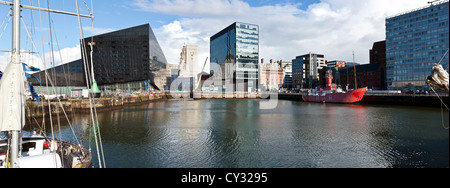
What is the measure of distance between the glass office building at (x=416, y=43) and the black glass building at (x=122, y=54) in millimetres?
114347

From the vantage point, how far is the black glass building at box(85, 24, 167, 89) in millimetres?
96875

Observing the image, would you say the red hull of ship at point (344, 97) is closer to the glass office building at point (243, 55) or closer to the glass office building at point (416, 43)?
the glass office building at point (243, 55)

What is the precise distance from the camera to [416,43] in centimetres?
11119

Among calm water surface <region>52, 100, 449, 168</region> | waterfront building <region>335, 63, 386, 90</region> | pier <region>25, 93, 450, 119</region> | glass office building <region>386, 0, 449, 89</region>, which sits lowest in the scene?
calm water surface <region>52, 100, 449, 168</region>

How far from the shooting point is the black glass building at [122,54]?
3814 inches

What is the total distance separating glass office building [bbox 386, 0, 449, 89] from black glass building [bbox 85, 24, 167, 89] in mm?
114347

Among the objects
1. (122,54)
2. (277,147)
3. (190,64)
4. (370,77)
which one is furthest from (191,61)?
(277,147)

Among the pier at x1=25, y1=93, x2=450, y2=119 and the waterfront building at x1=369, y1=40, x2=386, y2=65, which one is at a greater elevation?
the waterfront building at x1=369, y1=40, x2=386, y2=65

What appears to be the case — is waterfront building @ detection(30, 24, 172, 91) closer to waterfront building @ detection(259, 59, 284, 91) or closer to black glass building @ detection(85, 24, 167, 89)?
black glass building @ detection(85, 24, 167, 89)

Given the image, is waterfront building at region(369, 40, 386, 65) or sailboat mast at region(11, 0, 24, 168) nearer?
sailboat mast at region(11, 0, 24, 168)

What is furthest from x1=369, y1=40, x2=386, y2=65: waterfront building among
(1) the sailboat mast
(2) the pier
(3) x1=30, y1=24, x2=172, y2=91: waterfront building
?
(1) the sailboat mast

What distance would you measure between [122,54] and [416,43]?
129373 millimetres
